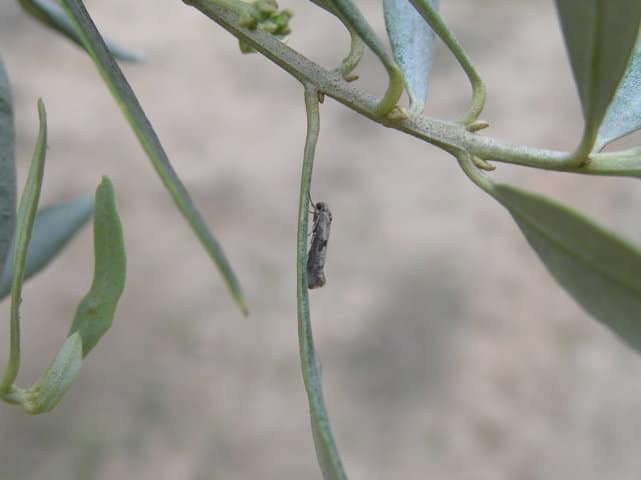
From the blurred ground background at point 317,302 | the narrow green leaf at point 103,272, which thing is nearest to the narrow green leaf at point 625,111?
the narrow green leaf at point 103,272

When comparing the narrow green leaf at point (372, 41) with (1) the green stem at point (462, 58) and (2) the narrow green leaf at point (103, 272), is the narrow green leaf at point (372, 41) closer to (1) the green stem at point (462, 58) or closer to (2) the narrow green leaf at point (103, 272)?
(1) the green stem at point (462, 58)

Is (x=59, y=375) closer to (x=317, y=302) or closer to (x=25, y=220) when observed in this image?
(x=25, y=220)

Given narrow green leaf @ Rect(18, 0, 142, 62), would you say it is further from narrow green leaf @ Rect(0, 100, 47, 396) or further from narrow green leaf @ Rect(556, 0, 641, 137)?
narrow green leaf @ Rect(556, 0, 641, 137)

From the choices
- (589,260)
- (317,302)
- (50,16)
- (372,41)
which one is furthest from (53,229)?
(317,302)

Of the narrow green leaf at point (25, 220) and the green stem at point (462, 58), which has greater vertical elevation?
the green stem at point (462, 58)

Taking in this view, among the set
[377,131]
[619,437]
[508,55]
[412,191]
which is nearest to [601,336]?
[619,437]

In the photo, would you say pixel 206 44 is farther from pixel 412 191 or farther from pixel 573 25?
pixel 573 25

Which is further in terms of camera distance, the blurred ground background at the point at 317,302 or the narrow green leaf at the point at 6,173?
the blurred ground background at the point at 317,302

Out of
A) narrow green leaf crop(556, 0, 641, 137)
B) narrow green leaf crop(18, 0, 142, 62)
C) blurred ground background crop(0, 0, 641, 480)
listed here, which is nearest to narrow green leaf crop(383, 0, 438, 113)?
narrow green leaf crop(556, 0, 641, 137)
